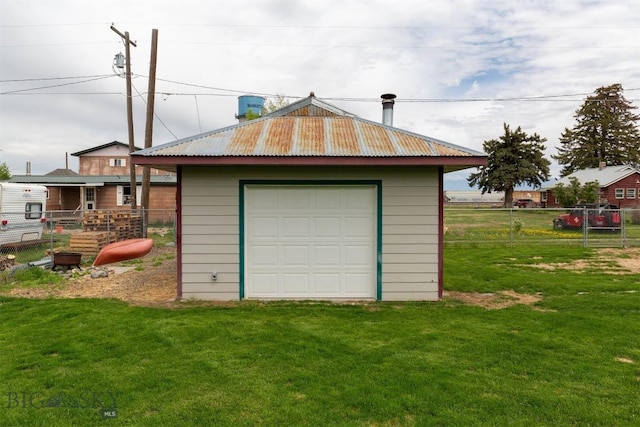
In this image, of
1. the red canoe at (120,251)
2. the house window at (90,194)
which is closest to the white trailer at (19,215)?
the red canoe at (120,251)

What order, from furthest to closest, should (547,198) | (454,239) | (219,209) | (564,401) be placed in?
1. (547,198)
2. (454,239)
3. (219,209)
4. (564,401)

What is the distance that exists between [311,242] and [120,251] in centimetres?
318

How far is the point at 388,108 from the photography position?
9180mm

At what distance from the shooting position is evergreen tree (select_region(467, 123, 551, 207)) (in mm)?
44844

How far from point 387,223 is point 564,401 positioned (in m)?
4.09

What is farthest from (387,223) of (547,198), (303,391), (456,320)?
(547,198)

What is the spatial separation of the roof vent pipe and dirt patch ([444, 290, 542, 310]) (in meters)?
3.80

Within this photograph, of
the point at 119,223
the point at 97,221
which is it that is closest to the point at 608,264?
the point at 119,223

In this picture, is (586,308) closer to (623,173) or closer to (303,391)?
(303,391)

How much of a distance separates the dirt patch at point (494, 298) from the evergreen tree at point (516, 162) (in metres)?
40.2

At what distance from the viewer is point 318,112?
9039 millimetres

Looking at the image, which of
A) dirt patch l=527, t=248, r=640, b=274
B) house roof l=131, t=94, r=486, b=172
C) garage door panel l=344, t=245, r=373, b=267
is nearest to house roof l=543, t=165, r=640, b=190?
dirt patch l=527, t=248, r=640, b=274

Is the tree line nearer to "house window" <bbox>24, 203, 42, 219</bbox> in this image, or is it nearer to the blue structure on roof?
the blue structure on roof

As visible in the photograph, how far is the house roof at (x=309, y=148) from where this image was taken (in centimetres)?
681
